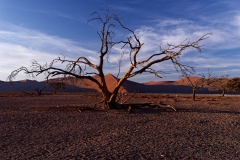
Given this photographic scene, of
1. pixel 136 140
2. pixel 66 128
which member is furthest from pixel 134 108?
pixel 136 140

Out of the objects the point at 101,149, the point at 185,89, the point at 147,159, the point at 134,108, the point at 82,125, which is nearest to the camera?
the point at 147,159

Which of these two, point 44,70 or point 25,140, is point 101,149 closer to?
point 25,140

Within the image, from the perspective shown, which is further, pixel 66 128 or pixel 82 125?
pixel 82 125

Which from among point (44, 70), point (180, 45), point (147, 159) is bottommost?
point (147, 159)

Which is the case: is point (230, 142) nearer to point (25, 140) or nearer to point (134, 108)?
point (25, 140)

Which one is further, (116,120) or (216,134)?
(116,120)

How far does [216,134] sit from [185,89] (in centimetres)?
13075

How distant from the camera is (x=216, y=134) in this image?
11.1m

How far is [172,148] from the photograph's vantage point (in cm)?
849

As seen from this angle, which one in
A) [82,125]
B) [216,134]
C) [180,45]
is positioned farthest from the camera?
[180,45]

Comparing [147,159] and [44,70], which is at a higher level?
[44,70]

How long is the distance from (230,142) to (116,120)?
605 centimetres

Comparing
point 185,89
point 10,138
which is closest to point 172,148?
point 10,138

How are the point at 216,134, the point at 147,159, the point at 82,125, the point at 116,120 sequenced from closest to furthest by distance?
the point at 147,159 → the point at 216,134 → the point at 82,125 → the point at 116,120
